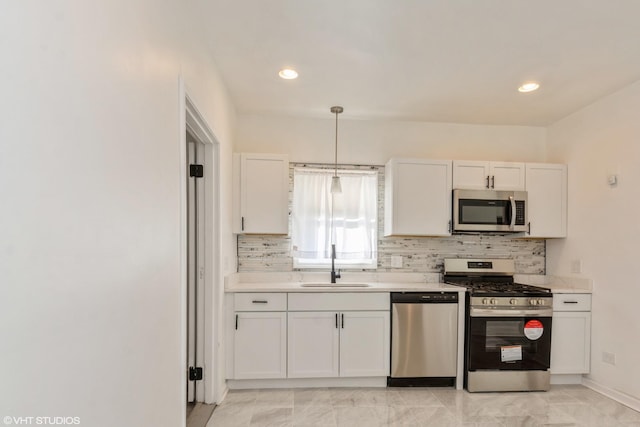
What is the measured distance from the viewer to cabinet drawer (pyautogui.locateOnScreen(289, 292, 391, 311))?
10.2 ft

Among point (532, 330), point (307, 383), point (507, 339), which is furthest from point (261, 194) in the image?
point (532, 330)

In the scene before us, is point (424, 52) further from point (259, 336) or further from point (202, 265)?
point (259, 336)

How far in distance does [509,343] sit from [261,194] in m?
2.66

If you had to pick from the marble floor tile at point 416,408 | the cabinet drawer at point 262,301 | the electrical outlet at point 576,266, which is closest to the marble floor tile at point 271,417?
the marble floor tile at point 416,408

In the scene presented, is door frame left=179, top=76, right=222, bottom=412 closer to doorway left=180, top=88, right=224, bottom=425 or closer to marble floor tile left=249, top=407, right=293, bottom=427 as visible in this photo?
A: doorway left=180, top=88, right=224, bottom=425

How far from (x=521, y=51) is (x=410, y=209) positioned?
63.2 inches

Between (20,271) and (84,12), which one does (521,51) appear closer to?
→ (84,12)

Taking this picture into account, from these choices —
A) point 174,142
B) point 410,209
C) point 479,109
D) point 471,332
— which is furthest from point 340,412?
point 479,109

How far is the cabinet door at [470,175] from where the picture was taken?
140 inches

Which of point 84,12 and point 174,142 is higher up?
point 84,12

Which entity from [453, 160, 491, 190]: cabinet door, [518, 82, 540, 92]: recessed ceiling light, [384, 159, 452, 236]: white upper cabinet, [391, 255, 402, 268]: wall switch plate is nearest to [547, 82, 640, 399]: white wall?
[518, 82, 540, 92]: recessed ceiling light

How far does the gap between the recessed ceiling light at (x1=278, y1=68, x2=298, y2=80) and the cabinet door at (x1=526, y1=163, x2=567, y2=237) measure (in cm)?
254

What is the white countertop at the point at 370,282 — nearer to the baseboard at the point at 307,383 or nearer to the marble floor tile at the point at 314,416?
the baseboard at the point at 307,383

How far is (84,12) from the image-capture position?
0.92m
